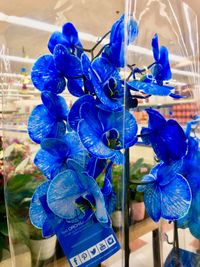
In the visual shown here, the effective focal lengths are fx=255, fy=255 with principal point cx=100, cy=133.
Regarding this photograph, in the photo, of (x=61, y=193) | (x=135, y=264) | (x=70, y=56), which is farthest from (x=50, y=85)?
(x=135, y=264)

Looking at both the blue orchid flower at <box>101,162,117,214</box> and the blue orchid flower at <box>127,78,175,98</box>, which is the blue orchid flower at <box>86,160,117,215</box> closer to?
the blue orchid flower at <box>101,162,117,214</box>

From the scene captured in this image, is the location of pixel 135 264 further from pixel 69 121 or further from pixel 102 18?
pixel 102 18

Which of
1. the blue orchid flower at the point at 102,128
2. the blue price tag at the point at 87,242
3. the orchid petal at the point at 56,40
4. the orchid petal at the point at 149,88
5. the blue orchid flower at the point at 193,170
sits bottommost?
the blue price tag at the point at 87,242

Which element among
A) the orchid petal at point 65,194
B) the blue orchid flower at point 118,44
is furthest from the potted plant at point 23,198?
the blue orchid flower at point 118,44

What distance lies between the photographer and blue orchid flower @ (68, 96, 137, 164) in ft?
1.00

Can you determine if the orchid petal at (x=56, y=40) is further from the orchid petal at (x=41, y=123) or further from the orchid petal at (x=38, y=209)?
the orchid petal at (x=38, y=209)

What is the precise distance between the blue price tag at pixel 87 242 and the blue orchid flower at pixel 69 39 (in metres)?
0.25

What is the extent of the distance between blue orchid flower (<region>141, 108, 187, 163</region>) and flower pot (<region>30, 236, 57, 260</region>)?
0.23 meters

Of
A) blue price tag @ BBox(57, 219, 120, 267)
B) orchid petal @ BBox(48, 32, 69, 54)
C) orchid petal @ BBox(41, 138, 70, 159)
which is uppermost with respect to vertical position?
orchid petal @ BBox(48, 32, 69, 54)

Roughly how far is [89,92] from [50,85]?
0.06 m

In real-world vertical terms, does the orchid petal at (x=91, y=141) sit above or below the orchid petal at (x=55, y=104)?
below

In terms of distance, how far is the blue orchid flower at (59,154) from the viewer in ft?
1.14

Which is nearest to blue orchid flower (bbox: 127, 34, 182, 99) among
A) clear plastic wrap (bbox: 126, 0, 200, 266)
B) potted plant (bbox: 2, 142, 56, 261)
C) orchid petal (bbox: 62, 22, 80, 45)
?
clear plastic wrap (bbox: 126, 0, 200, 266)

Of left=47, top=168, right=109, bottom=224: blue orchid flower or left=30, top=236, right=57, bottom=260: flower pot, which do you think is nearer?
left=47, top=168, right=109, bottom=224: blue orchid flower
